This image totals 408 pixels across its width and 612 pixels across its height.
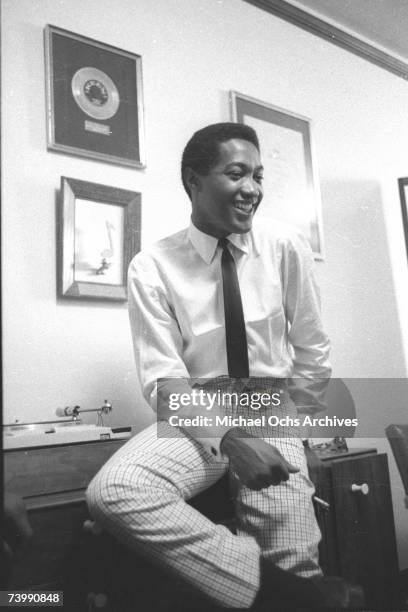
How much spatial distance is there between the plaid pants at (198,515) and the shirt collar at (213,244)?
27 centimetres

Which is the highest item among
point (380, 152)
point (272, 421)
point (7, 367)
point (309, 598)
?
point (380, 152)

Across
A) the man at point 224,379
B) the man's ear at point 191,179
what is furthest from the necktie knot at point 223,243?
the man's ear at point 191,179

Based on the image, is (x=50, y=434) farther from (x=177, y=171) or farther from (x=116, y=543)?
(x=177, y=171)

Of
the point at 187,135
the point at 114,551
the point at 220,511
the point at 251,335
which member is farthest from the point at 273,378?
the point at 187,135

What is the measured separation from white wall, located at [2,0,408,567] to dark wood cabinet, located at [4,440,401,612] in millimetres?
45

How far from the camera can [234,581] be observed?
0.63 meters

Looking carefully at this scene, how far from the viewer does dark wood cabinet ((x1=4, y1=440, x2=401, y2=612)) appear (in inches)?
26.0

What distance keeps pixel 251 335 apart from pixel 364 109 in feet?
1.48

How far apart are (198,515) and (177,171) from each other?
58 centimetres

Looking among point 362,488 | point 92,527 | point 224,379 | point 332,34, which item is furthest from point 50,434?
point 332,34

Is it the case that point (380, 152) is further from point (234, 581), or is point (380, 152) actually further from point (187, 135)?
point (234, 581)

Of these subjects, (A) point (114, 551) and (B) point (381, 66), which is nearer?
(A) point (114, 551)

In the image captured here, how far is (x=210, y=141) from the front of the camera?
0.88m

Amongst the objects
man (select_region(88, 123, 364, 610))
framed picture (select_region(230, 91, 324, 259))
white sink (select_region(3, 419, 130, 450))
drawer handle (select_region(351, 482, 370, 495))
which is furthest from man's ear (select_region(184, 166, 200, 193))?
drawer handle (select_region(351, 482, 370, 495))
